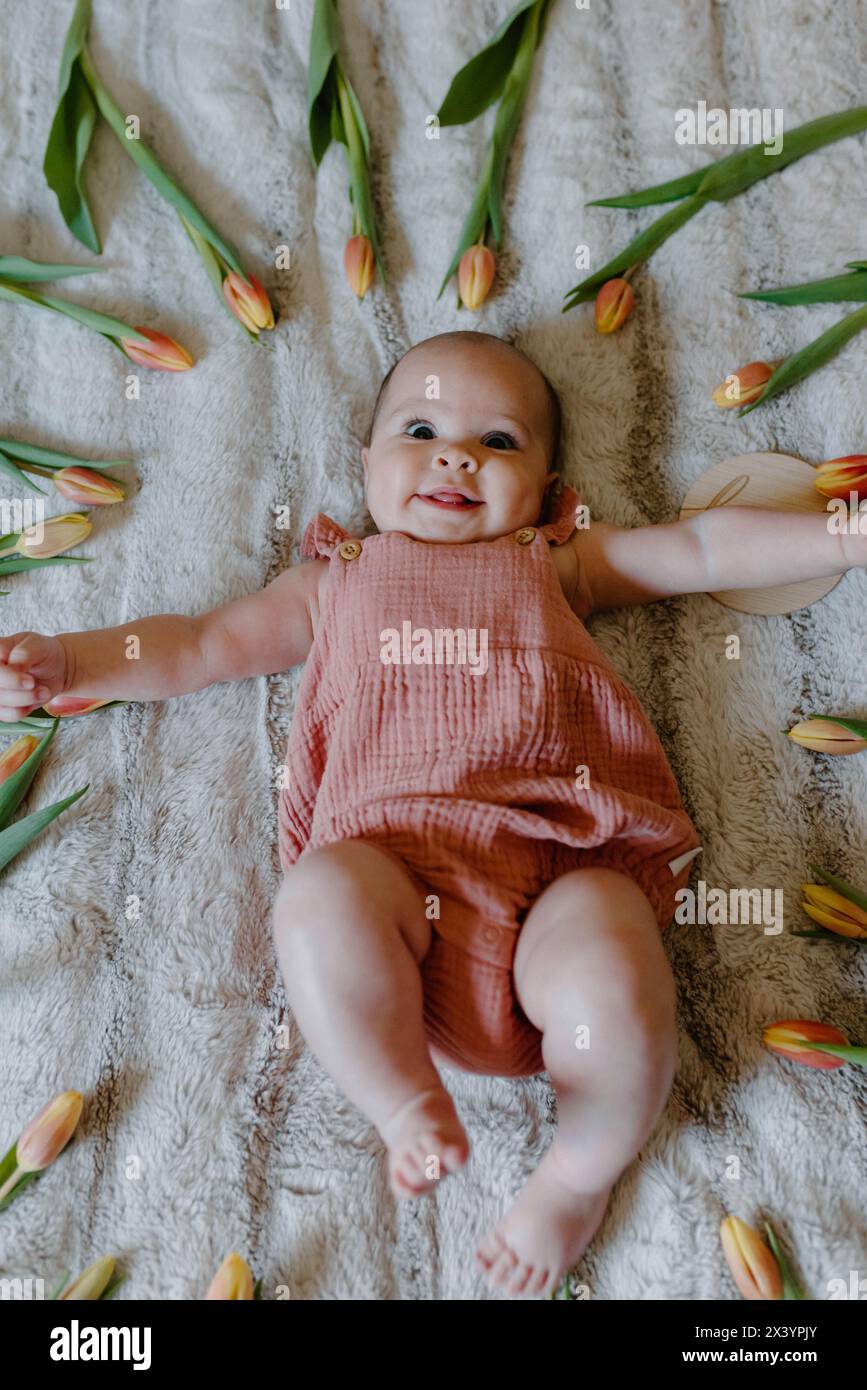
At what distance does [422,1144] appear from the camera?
0.91m

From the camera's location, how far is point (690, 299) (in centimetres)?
145

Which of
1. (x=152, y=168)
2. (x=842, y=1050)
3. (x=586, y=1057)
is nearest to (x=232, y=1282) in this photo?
(x=586, y=1057)

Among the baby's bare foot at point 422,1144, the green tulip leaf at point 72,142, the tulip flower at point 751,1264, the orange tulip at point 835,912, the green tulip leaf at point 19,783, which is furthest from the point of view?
the green tulip leaf at point 72,142

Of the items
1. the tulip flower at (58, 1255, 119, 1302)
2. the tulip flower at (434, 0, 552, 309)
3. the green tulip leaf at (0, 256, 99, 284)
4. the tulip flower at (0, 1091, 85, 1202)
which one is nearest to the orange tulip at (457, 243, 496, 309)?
the tulip flower at (434, 0, 552, 309)

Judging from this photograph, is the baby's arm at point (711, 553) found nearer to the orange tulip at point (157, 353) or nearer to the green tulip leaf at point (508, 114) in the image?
the green tulip leaf at point (508, 114)

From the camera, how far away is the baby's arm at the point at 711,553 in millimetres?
1259

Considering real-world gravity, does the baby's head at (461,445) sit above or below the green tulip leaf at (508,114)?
below

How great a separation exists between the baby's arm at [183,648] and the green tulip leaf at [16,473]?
24cm

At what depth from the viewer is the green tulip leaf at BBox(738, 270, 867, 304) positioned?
4.56 feet

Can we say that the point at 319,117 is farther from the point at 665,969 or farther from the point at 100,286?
the point at 665,969

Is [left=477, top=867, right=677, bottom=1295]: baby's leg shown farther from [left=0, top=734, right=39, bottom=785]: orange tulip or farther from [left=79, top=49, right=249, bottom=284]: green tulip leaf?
[left=79, top=49, right=249, bottom=284]: green tulip leaf

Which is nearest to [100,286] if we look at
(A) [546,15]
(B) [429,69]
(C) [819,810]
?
(B) [429,69]

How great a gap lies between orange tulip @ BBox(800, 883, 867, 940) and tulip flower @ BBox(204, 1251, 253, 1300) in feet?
2.24

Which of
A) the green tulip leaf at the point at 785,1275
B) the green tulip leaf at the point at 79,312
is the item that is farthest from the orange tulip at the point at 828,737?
the green tulip leaf at the point at 79,312
